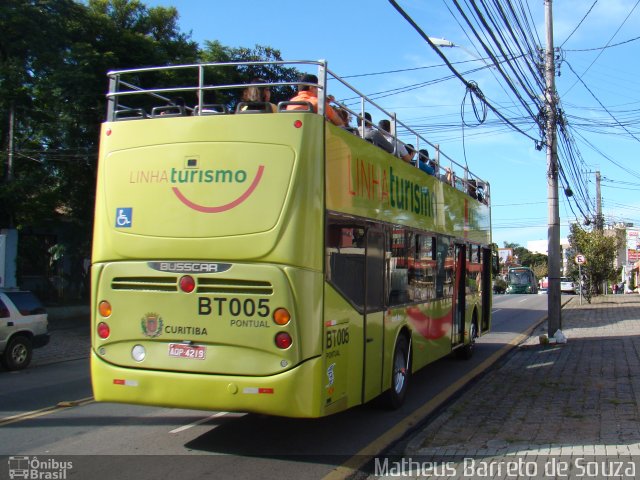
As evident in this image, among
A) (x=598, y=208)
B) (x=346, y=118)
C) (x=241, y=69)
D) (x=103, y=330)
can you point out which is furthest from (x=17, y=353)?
(x=598, y=208)

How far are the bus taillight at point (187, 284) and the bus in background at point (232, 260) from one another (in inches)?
0.4

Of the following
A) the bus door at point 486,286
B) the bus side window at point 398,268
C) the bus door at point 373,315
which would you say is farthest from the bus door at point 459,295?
the bus door at point 373,315

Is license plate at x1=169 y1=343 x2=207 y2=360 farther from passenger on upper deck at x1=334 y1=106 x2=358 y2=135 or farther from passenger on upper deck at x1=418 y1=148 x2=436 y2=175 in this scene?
passenger on upper deck at x1=418 y1=148 x2=436 y2=175

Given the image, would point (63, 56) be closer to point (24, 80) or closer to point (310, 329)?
point (24, 80)

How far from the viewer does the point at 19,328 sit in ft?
39.8

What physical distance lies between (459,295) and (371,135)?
18.0ft

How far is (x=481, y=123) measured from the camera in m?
13.2

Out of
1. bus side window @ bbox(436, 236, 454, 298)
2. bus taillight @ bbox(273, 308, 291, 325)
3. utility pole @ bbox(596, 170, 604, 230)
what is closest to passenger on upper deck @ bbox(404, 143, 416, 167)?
bus side window @ bbox(436, 236, 454, 298)

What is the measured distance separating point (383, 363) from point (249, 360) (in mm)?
2299

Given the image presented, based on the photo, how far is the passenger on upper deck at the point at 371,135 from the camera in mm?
7155

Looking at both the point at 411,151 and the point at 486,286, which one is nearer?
the point at 411,151

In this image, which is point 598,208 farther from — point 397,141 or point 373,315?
point 373,315

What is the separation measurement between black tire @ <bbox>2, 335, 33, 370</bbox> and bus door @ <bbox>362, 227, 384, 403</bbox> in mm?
8448

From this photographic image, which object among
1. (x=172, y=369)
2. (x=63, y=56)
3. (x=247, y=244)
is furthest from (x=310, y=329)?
(x=63, y=56)
